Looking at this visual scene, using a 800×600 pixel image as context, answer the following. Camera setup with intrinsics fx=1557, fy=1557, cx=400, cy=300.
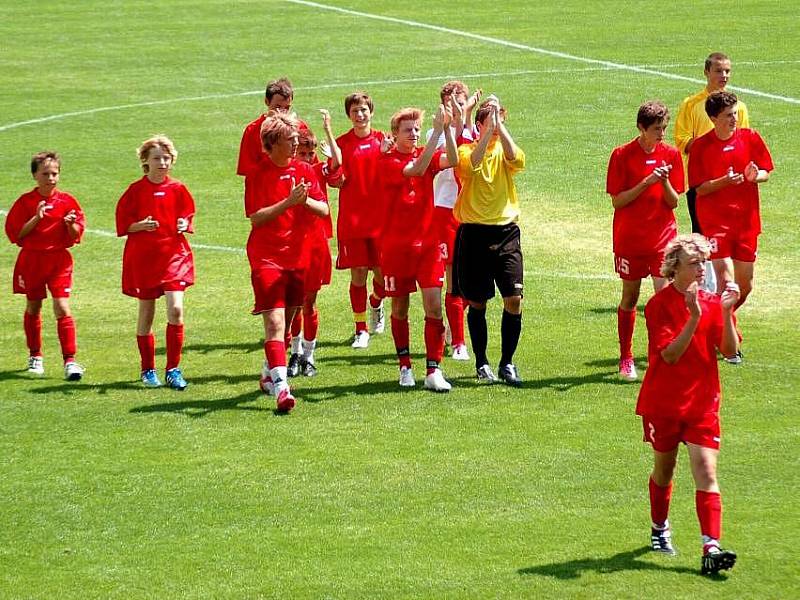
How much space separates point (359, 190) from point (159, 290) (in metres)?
2.20

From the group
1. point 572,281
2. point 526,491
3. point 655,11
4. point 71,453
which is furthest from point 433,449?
point 655,11

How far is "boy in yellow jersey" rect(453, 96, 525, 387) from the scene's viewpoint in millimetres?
13320

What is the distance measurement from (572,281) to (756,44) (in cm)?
1563

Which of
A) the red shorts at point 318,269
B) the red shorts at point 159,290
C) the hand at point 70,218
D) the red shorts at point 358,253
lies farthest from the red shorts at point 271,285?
the hand at point 70,218

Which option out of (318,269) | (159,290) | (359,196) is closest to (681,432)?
(318,269)

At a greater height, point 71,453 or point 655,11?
point 655,11

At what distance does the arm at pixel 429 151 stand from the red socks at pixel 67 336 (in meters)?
3.42

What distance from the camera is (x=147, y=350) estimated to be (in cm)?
1382

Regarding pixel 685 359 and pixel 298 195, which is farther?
pixel 298 195

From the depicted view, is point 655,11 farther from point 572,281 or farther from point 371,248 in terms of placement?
point 371,248

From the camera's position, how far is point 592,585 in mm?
9188

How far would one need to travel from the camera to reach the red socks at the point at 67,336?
14148 millimetres

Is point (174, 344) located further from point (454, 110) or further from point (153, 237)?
point (454, 110)

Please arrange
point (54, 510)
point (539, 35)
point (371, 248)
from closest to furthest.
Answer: point (54, 510)
point (371, 248)
point (539, 35)
